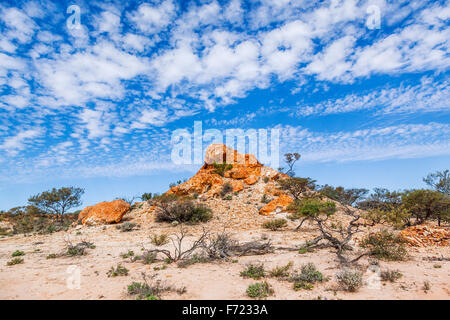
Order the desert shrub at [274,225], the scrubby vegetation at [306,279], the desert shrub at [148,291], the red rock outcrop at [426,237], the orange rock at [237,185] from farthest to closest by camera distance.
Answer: the orange rock at [237,185] < the desert shrub at [274,225] < the red rock outcrop at [426,237] < the scrubby vegetation at [306,279] < the desert shrub at [148,291]

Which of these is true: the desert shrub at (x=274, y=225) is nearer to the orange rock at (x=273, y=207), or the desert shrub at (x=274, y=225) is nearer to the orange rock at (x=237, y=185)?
the orange rock at (x=273, y=207)

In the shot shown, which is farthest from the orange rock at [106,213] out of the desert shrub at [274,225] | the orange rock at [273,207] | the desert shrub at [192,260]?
the desert shrub at [192,260]

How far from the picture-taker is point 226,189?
939 inches

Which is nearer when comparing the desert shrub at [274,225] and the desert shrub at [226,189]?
the desert shrub at [274,225]

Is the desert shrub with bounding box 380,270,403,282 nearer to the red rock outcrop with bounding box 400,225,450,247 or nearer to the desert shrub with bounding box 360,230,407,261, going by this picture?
the desert shrub with bounding box 360,230,407,261

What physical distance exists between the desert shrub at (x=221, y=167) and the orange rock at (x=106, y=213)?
12.1 metres

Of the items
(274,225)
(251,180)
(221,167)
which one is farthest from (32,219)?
(274,225)

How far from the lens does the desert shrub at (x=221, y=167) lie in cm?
2872

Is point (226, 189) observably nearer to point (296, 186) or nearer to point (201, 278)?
point (296, 186)

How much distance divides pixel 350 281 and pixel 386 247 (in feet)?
12.8

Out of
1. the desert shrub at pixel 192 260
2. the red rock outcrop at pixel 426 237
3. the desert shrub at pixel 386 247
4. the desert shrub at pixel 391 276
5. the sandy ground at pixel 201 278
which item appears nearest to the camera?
the sandy ground at pixel 201 278

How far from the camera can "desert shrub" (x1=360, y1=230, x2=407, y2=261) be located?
732 centimetres

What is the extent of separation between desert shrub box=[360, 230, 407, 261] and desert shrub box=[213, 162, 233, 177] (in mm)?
20750
